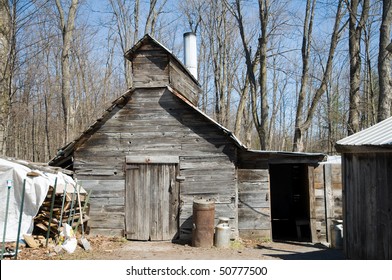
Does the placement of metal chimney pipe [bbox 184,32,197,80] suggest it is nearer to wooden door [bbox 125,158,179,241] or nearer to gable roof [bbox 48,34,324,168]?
gable roof [bbox 48,34,324,168]

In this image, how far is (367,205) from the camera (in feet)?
Result: 24.0

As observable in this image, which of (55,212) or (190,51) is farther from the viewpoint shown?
(190,51)

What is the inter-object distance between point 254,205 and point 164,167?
3.01 metres

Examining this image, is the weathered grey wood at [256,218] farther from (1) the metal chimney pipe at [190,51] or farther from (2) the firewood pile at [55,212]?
(1) the metal chimney pipe at [190,51]

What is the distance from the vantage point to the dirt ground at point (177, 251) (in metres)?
8.72

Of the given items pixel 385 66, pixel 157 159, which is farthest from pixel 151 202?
pixel 385 66

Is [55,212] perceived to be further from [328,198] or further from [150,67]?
[328,198]

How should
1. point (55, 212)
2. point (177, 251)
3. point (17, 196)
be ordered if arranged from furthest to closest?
point (177, 251) → point (55, 212) → point (17, 196)

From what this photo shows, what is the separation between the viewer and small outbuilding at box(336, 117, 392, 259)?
Result: 260 inches

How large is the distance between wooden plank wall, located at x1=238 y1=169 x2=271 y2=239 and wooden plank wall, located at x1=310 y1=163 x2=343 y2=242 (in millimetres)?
1492

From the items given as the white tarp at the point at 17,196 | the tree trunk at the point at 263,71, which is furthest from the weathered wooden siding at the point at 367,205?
A: the tree trunk at the point at 263,71

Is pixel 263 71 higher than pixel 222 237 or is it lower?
higher

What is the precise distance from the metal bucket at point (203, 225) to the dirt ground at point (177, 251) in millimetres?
245

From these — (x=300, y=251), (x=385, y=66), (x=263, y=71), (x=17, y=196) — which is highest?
(x=263, y=71)
